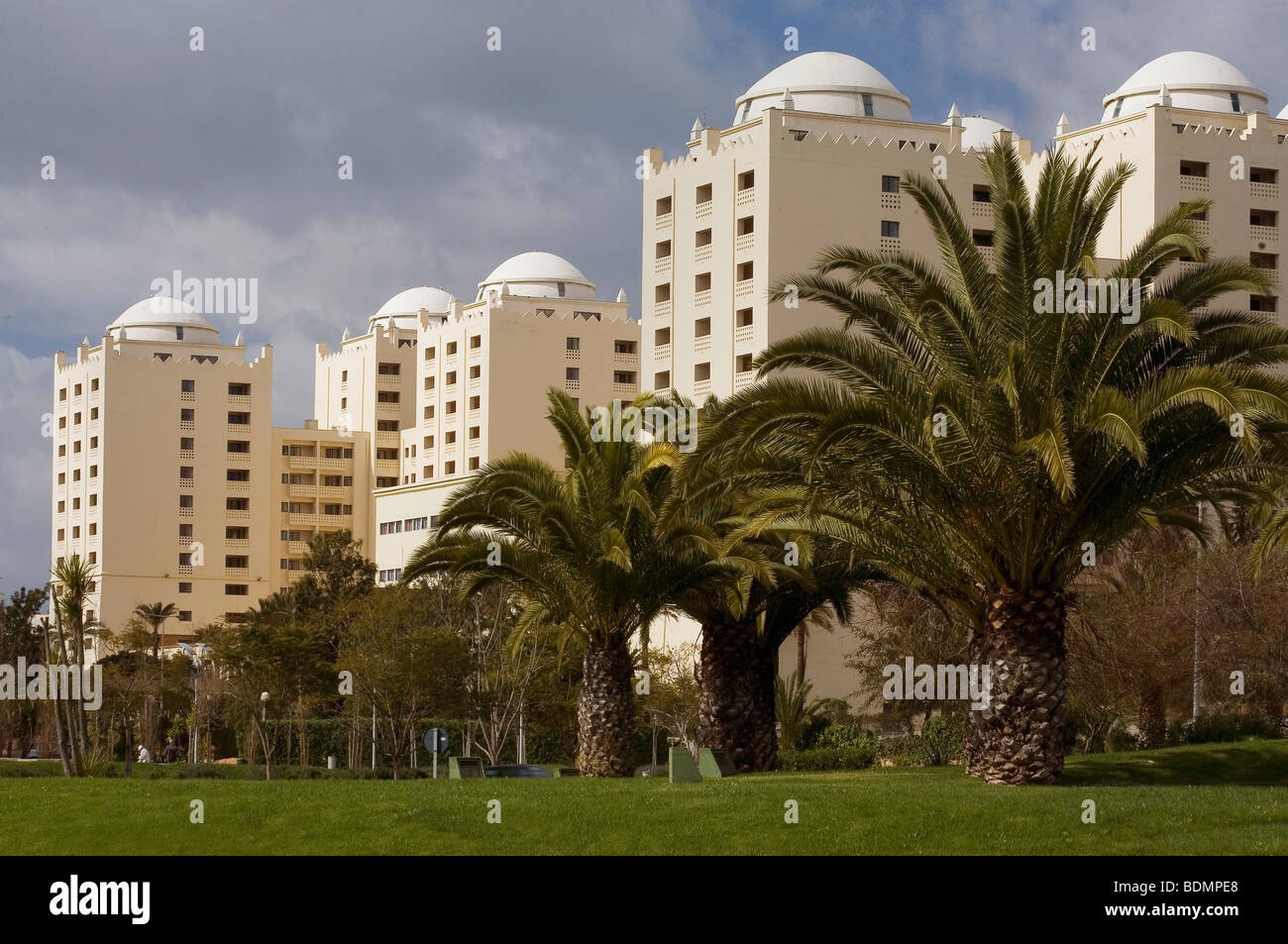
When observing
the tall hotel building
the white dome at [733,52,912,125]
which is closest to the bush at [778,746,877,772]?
the tall hotel building

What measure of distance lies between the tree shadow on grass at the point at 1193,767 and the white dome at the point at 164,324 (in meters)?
94.0

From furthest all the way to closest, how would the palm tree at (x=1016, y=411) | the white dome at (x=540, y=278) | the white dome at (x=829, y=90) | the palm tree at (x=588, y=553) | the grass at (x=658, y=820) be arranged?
1. the white dome at (x=540, y=278)
2. the white dome at (x=829, y=90)
3. the palm tree at (x=588, y=553)
4. the palm tree at (x=1016, y=411)
5. the grass at (x=658, y=820)

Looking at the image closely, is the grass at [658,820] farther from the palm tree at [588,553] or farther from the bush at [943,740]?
the bush at [943,740]

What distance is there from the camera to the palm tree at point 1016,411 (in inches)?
834

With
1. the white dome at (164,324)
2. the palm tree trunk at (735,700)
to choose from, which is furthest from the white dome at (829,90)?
the white dome at (164,324)

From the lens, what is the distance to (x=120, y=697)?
55906 mm

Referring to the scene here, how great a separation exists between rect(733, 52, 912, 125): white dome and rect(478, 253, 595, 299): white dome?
29154 millimetres

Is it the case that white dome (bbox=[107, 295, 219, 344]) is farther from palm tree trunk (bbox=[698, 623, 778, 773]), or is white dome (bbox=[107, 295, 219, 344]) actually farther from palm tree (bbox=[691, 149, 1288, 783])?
palm tree (bbox=[691, 149, 1288, 783])

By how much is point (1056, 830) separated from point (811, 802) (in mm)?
2822

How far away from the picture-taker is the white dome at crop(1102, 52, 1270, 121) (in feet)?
251

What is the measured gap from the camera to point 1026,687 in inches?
871

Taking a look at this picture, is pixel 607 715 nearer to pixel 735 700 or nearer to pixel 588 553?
pixel 735 700

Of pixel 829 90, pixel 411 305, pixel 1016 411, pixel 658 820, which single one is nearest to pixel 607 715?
pixel 658 820
